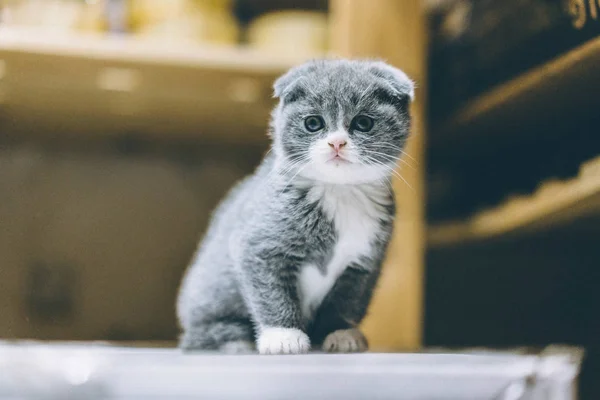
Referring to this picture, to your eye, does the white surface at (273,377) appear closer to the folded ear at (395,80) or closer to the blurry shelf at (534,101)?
the folded ear at (395,80)

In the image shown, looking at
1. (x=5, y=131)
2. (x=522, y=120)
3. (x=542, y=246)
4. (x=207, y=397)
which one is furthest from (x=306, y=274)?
(x=5, y=131)

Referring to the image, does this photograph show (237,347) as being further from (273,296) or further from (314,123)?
(314,123)

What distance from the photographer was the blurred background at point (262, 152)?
102 centimetres

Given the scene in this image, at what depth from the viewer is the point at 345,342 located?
0.73 m

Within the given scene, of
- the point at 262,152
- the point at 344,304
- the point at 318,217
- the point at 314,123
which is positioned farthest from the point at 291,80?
the point at 262,152

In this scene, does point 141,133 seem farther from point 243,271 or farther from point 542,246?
point 542,246

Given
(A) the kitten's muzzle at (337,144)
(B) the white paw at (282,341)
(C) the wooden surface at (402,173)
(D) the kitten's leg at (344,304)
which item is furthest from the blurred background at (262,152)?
(A) the kitten's muzzle at (337,144)

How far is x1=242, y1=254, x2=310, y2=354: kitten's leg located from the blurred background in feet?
0.85

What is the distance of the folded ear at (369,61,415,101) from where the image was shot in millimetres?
750

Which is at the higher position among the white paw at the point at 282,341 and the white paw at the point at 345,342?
the white paw at the point at 282,341

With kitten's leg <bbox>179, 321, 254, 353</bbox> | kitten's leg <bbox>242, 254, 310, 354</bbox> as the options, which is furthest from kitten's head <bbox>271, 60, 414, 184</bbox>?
kitten's leg <bbox>179, 321, 254, 353</bbox>

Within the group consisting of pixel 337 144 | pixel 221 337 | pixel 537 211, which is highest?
pixel 337 144

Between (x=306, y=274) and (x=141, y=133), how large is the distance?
806 millimetres

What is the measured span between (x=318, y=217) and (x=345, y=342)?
Answer: 15cm
